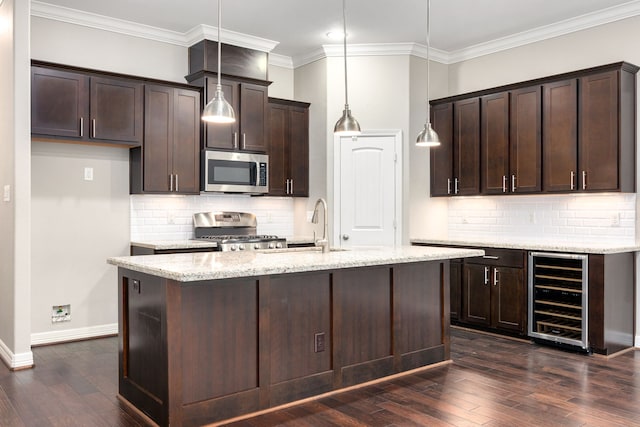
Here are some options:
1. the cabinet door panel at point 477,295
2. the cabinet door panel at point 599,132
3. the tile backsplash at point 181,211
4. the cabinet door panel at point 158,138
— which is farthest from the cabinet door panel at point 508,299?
the cabinet door panel at point 158,138

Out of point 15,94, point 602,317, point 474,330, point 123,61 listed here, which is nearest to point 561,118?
point 602,317

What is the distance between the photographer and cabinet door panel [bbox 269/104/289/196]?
627cm

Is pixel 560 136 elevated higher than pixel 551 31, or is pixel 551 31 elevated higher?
pixel 551 31

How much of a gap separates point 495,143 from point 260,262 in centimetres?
343

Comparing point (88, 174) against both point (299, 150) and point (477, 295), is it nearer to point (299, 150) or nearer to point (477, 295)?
point (299, 150)

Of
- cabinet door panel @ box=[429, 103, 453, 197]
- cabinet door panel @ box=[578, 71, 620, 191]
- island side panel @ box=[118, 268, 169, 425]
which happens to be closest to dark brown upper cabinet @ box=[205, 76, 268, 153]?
cabinet door panel @ box=[429, 103, 453, 197]

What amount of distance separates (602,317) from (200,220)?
156 inches

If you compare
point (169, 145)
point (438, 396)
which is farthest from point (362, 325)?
point (169, 145)

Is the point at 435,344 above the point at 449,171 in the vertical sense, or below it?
below

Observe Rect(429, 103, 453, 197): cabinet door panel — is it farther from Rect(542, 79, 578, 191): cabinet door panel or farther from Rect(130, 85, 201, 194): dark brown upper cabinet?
Rect(130, 85, 201, 194): dark brown upper cabinet

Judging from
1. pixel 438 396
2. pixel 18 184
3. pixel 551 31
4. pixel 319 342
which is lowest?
pixel 438 396

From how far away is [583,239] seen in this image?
207 inches

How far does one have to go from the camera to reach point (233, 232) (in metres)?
6.11

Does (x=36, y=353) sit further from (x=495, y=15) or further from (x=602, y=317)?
(x=495, y=15)
